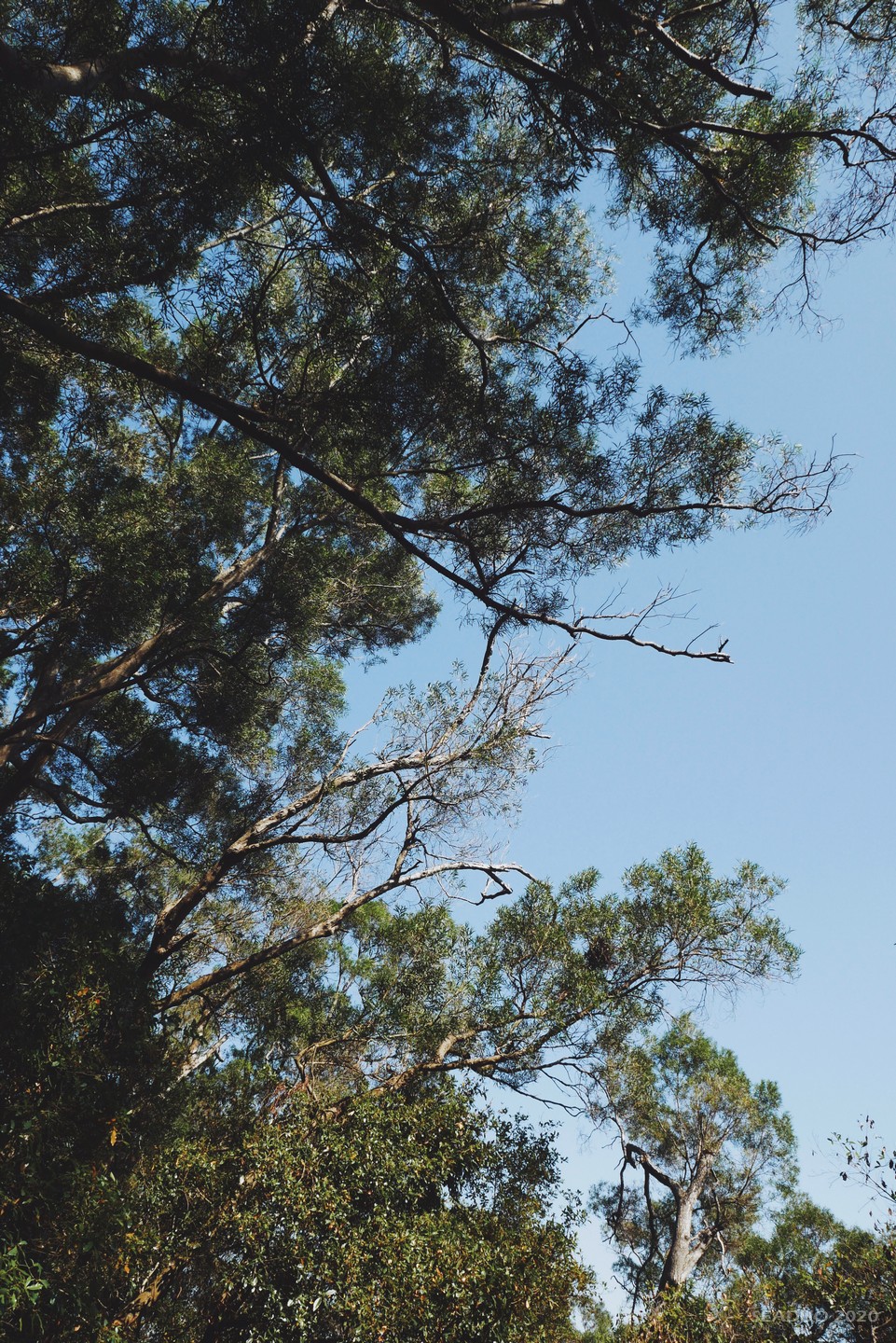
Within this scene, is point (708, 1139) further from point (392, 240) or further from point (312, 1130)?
point (392, 240)

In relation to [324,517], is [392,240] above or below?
below

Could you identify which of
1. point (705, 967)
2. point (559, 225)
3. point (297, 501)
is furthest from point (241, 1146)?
point (559, 225)

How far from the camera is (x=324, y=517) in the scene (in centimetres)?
873

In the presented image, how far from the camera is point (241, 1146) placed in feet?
19.5

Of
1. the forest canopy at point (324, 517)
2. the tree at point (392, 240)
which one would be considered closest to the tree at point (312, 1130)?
the forest canopy at point (324, 517)

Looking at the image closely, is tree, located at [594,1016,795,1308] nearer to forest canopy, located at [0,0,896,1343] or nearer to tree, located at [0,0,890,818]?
forest canopy, located at [0,0,896,1343]

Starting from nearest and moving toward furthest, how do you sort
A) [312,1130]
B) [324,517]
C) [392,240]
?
[392,240]
[312,1130]
[324,517]

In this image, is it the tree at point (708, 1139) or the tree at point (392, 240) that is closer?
the tree at point (392, 240)

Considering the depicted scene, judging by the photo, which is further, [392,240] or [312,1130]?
[312,1130]

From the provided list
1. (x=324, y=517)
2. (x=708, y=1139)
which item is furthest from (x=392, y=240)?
(x=708, y=1139)

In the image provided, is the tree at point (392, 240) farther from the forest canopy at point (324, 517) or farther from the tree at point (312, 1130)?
the tree at point (312, 1130)

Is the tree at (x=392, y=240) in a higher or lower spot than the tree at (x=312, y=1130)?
higher

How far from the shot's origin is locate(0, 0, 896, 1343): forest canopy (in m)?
4.35

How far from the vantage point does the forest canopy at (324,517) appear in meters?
4.35
